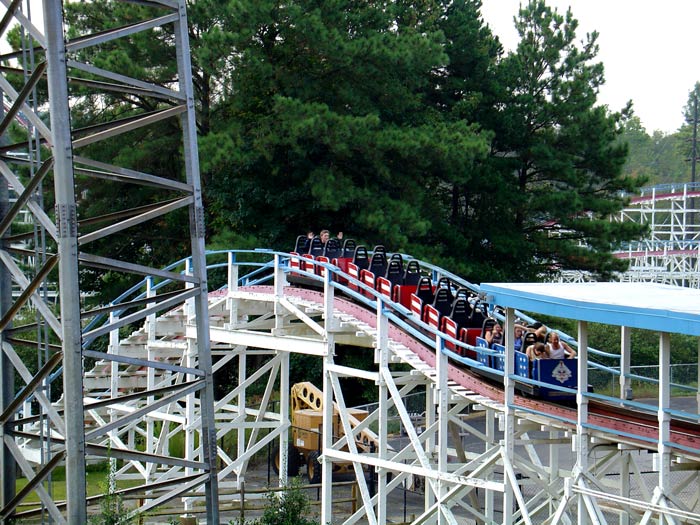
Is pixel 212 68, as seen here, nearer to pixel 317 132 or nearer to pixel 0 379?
pixel 317 132

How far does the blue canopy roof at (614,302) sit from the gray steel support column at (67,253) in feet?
19.6

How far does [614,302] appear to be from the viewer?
1358 cm

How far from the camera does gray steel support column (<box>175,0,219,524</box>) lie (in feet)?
48.4

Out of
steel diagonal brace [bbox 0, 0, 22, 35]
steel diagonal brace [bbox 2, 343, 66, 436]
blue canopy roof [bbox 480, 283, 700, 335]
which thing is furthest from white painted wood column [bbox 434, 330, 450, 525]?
steel diagonal brace [bbox 0, 0, 22, 35]

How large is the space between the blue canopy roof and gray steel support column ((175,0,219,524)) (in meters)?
4.15

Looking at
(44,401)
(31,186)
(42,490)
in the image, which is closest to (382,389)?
(44,401)

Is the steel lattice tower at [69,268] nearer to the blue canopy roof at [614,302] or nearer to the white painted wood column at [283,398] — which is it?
the blue canopy roof at [614,302]

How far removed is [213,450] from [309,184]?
1750 centimetres

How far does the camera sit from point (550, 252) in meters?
35.4

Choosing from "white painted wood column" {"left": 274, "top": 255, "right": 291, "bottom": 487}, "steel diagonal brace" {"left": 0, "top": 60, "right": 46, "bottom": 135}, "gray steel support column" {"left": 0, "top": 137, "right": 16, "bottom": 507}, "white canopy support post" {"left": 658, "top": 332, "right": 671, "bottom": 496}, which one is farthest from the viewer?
"white painted wood column" {"left": 274, "top": 255, "right": 291, "bottom": 487}

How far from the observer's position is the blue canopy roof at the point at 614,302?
12422 millimetres

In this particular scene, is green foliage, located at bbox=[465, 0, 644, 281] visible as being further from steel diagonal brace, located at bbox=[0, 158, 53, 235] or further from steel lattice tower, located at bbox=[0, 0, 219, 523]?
steel diagonal brace, located at bbox=[0, 158, 53, 235]

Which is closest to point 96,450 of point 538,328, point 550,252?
point 538,328

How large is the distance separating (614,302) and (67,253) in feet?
22.3
